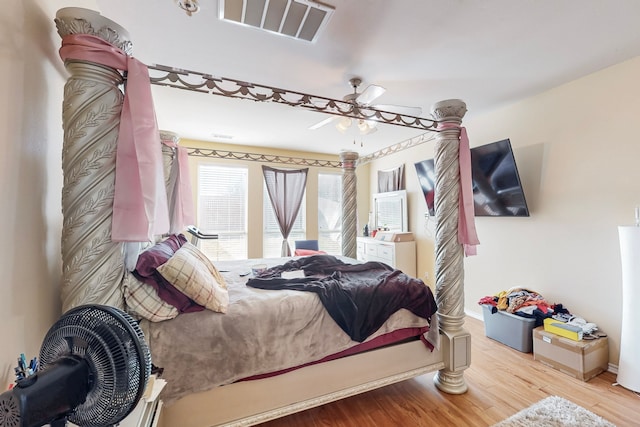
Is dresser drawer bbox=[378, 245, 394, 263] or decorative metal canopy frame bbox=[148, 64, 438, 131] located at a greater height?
decorative metal canopy frame bbox=[148, 64, 438, 131]

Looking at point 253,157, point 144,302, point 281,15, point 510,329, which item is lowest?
point 510,329

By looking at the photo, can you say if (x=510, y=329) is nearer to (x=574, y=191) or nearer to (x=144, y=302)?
(x=574, y=191)

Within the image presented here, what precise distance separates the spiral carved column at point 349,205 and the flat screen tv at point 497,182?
1470mm

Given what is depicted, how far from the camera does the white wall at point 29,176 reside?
0.87 meters

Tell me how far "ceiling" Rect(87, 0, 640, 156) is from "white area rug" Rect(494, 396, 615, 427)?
8.34ft

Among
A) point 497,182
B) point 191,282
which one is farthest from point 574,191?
point 191,282

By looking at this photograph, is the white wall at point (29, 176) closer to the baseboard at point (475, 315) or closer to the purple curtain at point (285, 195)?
the purple curtain at point (285, 195)

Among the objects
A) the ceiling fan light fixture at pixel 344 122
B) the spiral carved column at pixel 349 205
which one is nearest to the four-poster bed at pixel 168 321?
A: the ceiling fan light fixture at pixel 344 122

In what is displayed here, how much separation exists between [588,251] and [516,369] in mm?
1255

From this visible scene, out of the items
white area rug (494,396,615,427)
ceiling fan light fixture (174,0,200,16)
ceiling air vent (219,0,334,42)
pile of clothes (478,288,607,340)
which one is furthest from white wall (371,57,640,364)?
ceiling fan light fixture (174,0,200,16)

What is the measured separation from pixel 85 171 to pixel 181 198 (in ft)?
5.85

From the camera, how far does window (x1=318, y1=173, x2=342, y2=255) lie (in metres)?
5.54

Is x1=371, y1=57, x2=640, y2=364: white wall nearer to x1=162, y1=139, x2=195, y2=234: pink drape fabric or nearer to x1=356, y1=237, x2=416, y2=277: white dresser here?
x1=356, y1=237, x2=416, y2=277: white dresser

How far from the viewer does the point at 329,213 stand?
18.4ft
